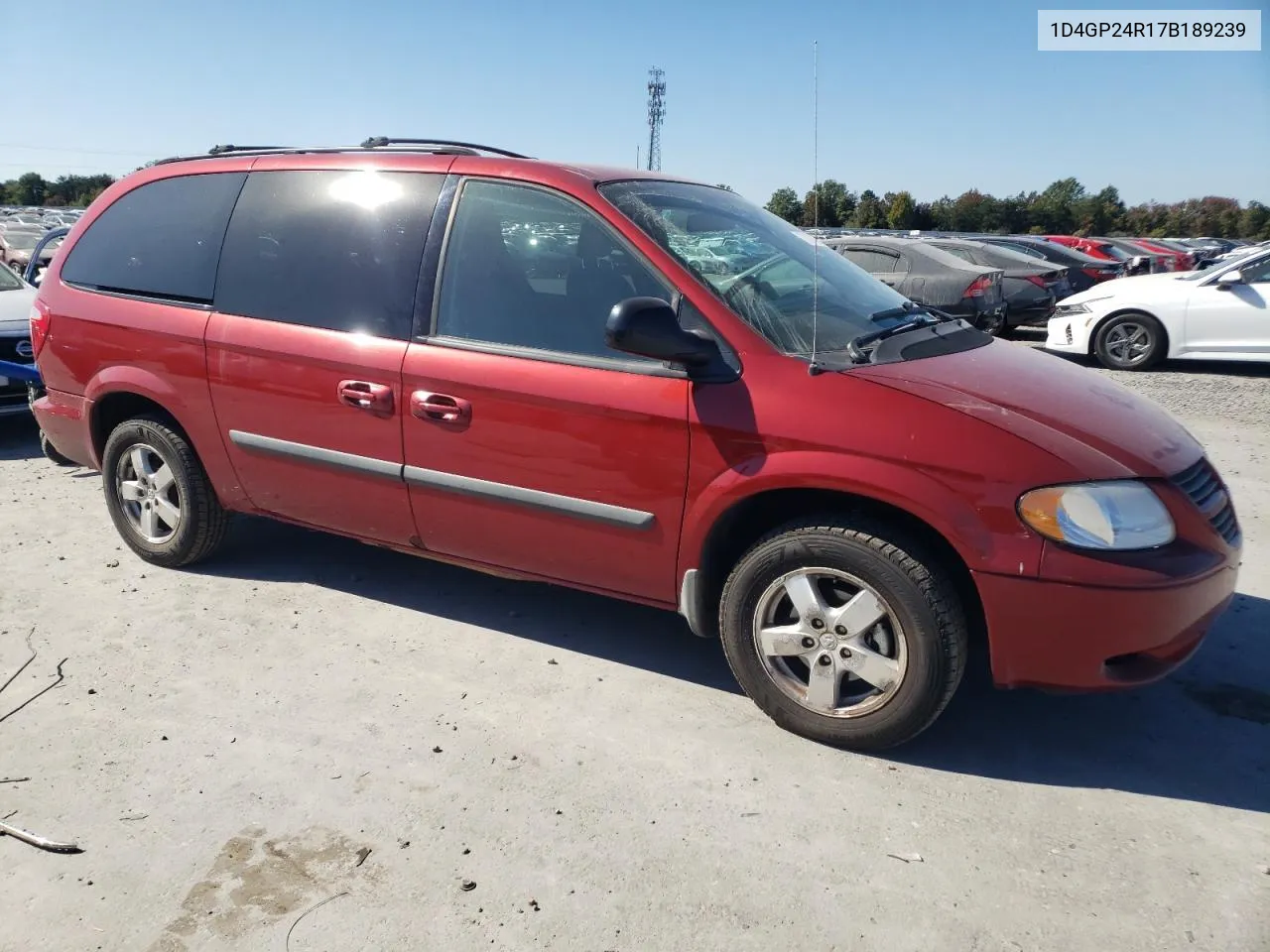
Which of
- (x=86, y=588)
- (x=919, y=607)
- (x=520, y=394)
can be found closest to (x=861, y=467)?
(x=919, y=607)

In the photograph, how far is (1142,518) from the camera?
2930 millimetres

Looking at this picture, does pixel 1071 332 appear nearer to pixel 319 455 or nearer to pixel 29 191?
pixel 319 455

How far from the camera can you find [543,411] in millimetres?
3508

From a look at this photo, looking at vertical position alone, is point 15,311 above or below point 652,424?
above

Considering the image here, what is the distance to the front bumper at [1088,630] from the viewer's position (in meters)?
2.88

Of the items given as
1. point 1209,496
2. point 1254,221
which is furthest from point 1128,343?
point 1254,221

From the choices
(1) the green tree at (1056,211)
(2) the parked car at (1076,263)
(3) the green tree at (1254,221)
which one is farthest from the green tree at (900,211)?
(2) the parked car at (1076,263)

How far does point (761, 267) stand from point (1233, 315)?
8.56 m

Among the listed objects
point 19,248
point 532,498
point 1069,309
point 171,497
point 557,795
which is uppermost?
point 19,248

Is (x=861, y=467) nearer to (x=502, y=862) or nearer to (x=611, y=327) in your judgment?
(x=611, y=327)

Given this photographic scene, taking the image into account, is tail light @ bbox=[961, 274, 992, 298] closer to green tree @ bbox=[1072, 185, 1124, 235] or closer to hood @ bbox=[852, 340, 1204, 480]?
hood @ bbox=[852, 340, 1204, 480]

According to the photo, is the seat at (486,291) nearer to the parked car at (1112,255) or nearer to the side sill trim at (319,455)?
the side sill trim at (319,455)

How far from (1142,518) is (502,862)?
2.06 meters

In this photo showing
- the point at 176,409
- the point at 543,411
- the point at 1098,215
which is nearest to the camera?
the point at 543,411
